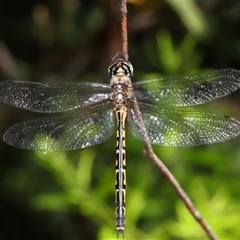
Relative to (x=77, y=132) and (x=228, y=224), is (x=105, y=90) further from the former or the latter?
(x=228, y=224)

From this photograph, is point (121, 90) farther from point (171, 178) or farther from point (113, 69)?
point (171, 178)

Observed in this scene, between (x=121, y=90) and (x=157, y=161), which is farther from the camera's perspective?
(x=121, y=90)

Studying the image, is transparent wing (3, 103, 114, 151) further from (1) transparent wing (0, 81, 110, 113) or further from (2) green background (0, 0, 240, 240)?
(2) green background (0, 0, 240, 240)

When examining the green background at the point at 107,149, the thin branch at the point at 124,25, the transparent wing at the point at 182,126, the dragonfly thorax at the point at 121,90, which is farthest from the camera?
the green background at the point at 107,149

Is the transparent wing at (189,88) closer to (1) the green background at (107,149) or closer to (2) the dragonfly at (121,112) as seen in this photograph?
(2) the dragonfly at (121,112)

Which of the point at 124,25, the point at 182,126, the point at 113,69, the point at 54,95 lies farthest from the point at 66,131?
the point at 124,25

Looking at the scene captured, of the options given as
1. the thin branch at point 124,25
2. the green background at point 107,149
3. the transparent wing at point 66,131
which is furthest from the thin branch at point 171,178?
the green background at point 107,149

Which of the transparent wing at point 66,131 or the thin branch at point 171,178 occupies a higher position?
the transparent wing at point 66,131
